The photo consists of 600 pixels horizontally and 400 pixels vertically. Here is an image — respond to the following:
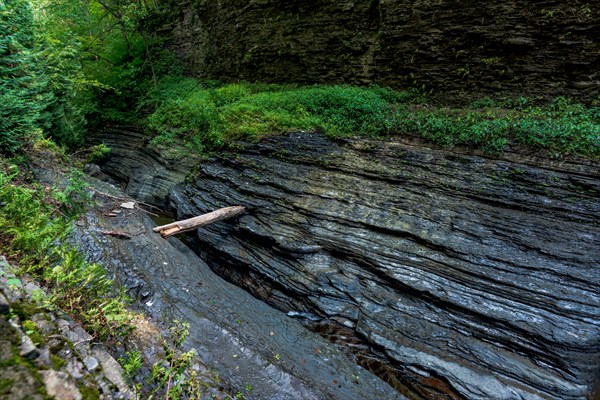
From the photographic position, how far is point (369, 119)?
894 centimetres

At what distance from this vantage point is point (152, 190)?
Answer: 1062 centimetres

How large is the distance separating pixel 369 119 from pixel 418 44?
3258mm

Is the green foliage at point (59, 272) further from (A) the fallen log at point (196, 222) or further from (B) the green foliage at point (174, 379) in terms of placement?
(A) the fallen log at point (196, 222)

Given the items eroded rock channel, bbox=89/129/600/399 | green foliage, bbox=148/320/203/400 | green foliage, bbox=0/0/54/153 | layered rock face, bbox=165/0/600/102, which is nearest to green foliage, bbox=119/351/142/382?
green foliage, bbox=148/320/203/400

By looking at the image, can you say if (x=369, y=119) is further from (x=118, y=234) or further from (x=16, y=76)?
(x=16, y=76)

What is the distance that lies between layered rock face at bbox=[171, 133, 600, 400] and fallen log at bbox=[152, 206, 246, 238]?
37 centimetres

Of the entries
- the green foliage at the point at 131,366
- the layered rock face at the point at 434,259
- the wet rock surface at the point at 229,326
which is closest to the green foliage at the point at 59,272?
the green foliage at the point at 131,366

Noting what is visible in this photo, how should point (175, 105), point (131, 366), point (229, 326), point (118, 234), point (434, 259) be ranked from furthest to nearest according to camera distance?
point (175, 105), point (118, 234), point (434, 259), point (229, 326), point (131, 366)

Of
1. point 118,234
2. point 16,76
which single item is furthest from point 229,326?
point 16,76

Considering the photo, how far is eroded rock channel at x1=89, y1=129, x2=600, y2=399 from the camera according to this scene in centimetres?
468

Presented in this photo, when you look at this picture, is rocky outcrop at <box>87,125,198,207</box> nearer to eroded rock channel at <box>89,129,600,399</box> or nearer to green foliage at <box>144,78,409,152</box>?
green foliage at <box>144,78,409,152</box>

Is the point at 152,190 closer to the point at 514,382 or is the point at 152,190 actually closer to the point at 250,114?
the point at 250,114

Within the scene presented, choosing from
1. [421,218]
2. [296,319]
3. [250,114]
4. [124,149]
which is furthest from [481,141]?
[124,149]

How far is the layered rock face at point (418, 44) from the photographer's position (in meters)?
7.57
